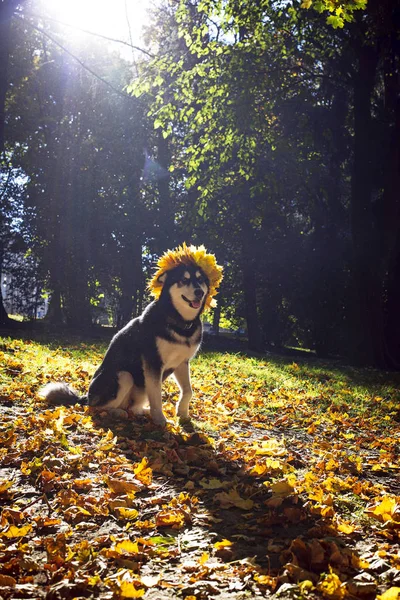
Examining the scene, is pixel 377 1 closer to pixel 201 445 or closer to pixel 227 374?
pixel 227 374

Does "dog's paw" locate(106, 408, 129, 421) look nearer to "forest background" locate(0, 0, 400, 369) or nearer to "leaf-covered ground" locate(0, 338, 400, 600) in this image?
"leaf-covered ground" locate(0, 338, 400, 600)

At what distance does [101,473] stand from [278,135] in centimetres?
1193

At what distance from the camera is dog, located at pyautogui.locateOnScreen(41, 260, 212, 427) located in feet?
18.8

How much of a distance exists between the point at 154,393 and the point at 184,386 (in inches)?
23.5

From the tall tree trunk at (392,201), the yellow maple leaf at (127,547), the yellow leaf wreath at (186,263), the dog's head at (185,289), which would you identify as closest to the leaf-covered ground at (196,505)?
the yellow maple leaf at (127,547)

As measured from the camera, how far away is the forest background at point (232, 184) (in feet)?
47.8

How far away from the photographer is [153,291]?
237 inches

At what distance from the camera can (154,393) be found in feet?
18.9

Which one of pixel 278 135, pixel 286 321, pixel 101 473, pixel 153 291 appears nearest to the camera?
pixel 101 473

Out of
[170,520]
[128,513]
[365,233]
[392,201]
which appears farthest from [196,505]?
[392,201]

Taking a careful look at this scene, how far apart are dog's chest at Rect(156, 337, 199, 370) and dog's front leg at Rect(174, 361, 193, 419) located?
0.19 m

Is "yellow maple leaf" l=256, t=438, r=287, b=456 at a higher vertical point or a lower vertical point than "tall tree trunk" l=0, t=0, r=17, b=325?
lower

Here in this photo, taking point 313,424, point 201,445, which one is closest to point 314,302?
point 313,424

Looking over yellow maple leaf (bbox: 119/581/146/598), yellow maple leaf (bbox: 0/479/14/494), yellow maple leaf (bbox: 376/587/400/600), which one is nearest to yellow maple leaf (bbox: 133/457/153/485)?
yellow maple leaf (bbox: 0/479/14/494)
